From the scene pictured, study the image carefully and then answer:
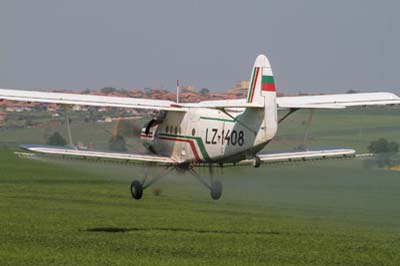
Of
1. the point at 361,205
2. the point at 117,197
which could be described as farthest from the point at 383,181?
the point at 117,197

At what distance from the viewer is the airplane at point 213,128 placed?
100ft

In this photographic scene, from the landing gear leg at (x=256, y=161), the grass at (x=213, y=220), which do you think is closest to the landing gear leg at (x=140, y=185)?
the grass at (x=213, y=220)

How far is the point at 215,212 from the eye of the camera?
32.1 meters

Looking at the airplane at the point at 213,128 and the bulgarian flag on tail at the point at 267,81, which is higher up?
the bulgarian flag on tail at the point at 267,81

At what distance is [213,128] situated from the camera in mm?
32406

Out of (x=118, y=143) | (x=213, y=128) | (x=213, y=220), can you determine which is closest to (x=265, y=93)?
(x=213, y=128)

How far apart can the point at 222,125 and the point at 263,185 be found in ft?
12.1

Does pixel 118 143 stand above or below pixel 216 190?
above

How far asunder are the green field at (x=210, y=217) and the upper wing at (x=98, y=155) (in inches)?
50.3

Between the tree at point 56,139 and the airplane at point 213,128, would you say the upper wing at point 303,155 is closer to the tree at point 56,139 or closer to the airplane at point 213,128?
the airplane at point 213,128

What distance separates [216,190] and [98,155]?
423 centimetres

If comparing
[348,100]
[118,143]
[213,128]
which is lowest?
[118,143]

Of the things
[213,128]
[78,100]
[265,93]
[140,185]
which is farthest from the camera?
[140,185]

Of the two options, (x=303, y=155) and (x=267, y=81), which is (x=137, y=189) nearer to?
(x=303, y=155)
